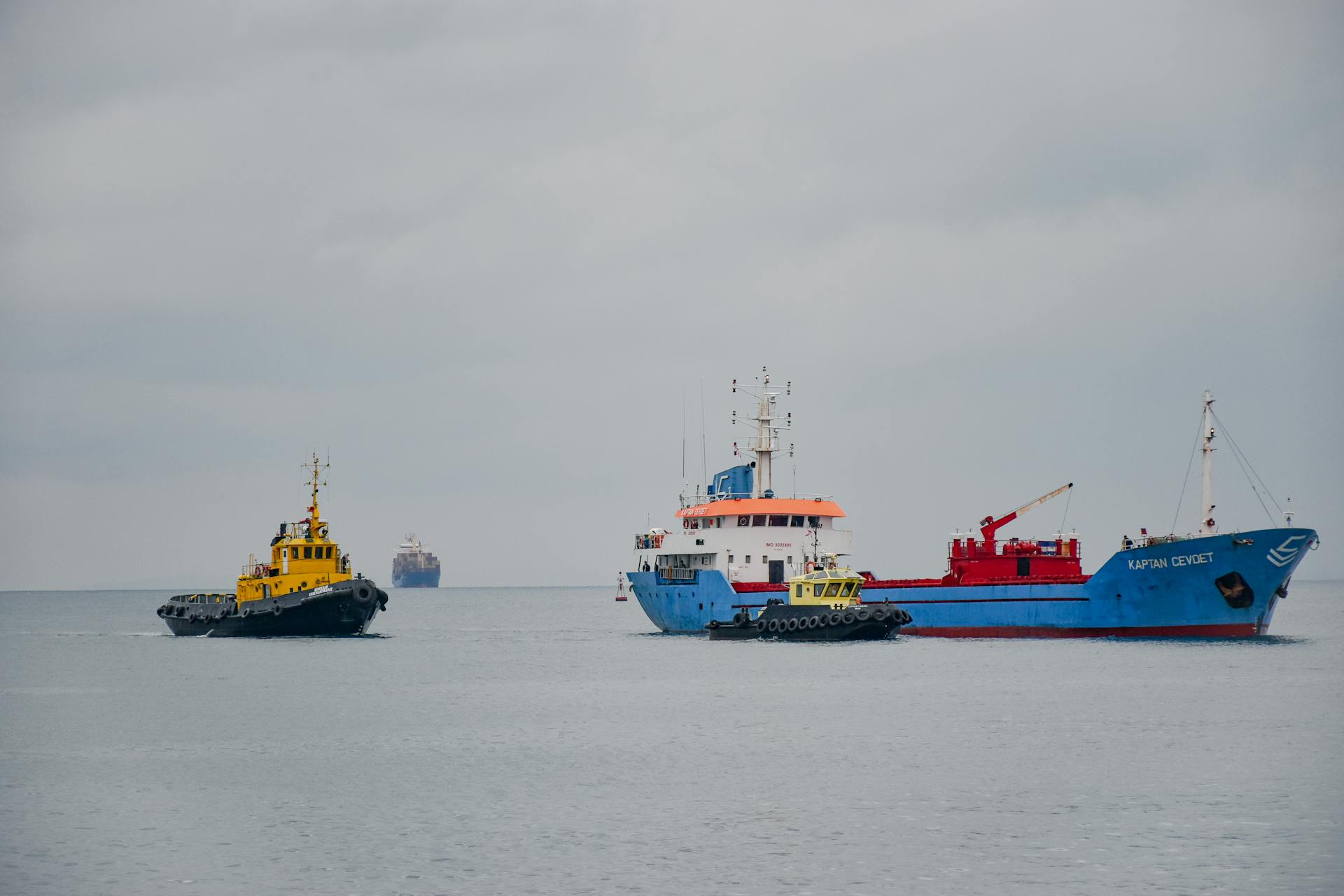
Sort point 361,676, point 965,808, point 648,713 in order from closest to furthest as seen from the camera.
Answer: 1. point 965,808
2. point 648,713
3. point 361,676

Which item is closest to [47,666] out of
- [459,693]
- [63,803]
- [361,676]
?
[361,676]

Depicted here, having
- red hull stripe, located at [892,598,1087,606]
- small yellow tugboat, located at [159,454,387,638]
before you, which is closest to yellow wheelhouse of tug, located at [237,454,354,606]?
small yellow tugboat, located at [159,454,387,638]

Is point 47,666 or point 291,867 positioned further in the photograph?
point 47,666

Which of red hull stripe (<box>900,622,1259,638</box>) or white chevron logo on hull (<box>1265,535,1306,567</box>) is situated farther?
red hull stripe (<box>900,622,1259,638</box>)

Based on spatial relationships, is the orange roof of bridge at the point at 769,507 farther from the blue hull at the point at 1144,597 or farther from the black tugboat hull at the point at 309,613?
the black tugboat hull at the point at 309,613

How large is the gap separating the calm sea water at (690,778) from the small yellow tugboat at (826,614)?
22.4 feet

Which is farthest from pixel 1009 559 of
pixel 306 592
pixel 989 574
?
pixel 306 592

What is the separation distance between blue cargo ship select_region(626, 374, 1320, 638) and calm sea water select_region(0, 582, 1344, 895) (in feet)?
12.1

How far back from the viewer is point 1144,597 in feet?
195

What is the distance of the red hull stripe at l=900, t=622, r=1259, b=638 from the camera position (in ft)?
194

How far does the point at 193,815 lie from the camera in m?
25.6

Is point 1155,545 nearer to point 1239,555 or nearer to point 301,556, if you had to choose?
point 1239,555

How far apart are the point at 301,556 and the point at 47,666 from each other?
12.3m

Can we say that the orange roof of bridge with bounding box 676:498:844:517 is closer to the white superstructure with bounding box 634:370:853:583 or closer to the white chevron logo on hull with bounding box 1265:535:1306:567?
the white superstructure with bounding box 634:370:853:583
